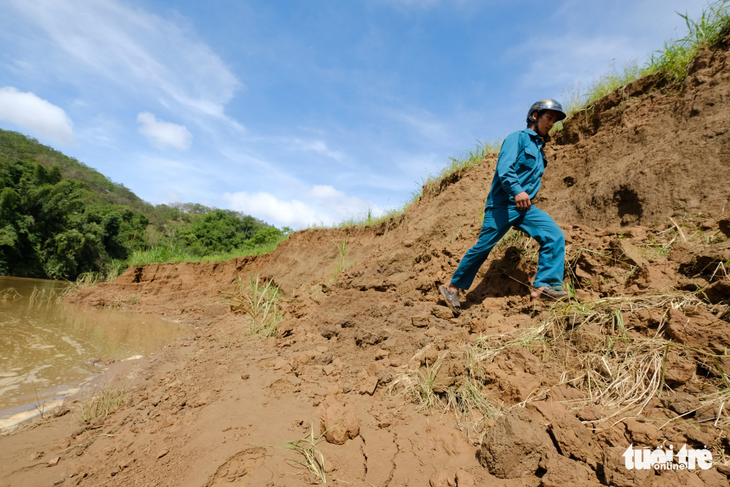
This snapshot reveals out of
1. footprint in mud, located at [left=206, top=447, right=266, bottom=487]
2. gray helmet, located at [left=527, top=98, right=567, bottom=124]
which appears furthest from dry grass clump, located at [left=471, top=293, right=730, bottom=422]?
gray helmet, located at [left=527, top=98, right=567, bottom=124]

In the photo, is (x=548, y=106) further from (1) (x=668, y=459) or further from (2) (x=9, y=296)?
(2) (x=9, y=296)

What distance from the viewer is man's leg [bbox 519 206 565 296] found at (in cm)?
276

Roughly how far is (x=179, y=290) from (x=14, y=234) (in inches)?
460

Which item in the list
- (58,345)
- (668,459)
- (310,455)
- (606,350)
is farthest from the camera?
(58,345)

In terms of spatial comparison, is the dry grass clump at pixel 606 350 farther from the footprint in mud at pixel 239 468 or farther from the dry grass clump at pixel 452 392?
the footprint in mud at pixel 239 468

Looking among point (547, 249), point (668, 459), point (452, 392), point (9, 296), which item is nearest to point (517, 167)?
point (547, 249)

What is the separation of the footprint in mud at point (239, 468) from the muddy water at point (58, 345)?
8.70 ft

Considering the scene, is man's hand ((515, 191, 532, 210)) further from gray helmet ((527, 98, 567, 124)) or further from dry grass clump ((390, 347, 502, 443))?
dry grass clump ((390, 347, 502, 443))

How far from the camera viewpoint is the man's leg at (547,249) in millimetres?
2759

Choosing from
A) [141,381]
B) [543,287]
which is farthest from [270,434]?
[141,381]

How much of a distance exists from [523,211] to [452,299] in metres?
0.98

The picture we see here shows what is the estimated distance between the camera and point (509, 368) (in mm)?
2012

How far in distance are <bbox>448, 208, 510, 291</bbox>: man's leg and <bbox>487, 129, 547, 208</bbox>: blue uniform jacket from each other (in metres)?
0.09

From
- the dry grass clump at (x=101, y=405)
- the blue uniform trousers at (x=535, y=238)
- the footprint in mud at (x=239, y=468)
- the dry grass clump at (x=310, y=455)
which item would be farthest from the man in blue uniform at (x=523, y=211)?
the dry grass clump at (x=101, y=405)
